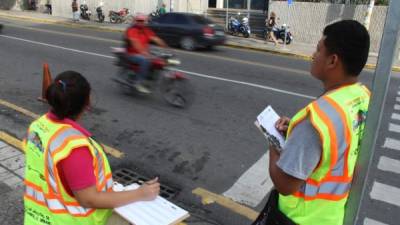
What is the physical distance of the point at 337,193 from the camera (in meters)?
1.96

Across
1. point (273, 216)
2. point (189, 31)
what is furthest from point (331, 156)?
point (189, 31)

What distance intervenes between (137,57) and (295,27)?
14.2m

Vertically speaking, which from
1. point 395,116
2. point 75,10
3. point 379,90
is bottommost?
point 395,116

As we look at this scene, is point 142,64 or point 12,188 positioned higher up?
point 142,64

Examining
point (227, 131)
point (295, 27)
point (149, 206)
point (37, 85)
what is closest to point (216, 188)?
point (227, 131)

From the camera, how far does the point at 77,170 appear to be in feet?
6.29

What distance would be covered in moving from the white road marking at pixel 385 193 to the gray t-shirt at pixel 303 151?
3.49 m

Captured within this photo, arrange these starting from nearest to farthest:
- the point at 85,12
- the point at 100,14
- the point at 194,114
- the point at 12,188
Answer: the point at 12,188 → the point at 194,114 → the point at 100,14 → the point at 85,12

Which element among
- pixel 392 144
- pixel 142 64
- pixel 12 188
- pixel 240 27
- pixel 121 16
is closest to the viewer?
pixel 12 188

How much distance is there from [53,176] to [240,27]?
20973 millimetres

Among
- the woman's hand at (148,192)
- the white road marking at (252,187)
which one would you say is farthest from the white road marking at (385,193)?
the woman's hand at (148,192)

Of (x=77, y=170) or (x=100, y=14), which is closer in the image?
(x=77, y=170)

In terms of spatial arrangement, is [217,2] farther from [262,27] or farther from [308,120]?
[308,120]

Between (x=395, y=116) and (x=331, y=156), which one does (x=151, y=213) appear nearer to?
(x=331, y=156)
